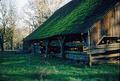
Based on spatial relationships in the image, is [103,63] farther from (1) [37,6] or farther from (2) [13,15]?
(2) [13,15]

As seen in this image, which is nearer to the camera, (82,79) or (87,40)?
(82,79)

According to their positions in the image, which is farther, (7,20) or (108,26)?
(7,20)

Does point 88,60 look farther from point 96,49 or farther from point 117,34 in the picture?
point 117,34

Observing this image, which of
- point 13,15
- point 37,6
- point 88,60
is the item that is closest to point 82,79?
point 88,60

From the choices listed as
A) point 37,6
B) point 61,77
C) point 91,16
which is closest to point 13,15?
point 37,6

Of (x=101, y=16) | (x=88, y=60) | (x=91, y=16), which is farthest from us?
(x=91, y=16)

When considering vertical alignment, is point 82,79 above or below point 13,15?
below

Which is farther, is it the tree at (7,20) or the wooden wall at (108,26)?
the tree at (7,20)

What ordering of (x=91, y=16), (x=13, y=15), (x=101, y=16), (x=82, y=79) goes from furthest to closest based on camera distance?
(x=13, y=15)
(x=91, y=16)
(x=101, y=16)
(x=82, y=79)

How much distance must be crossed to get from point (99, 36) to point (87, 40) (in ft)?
2.88

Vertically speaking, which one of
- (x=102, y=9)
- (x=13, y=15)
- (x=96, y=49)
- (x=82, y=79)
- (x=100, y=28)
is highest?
(x=13, y=15)

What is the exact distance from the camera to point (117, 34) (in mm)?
18297

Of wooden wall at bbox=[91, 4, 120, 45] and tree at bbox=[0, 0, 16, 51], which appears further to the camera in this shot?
tree at bbox=[0, 0, 16, 51]

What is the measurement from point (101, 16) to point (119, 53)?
2825mm
